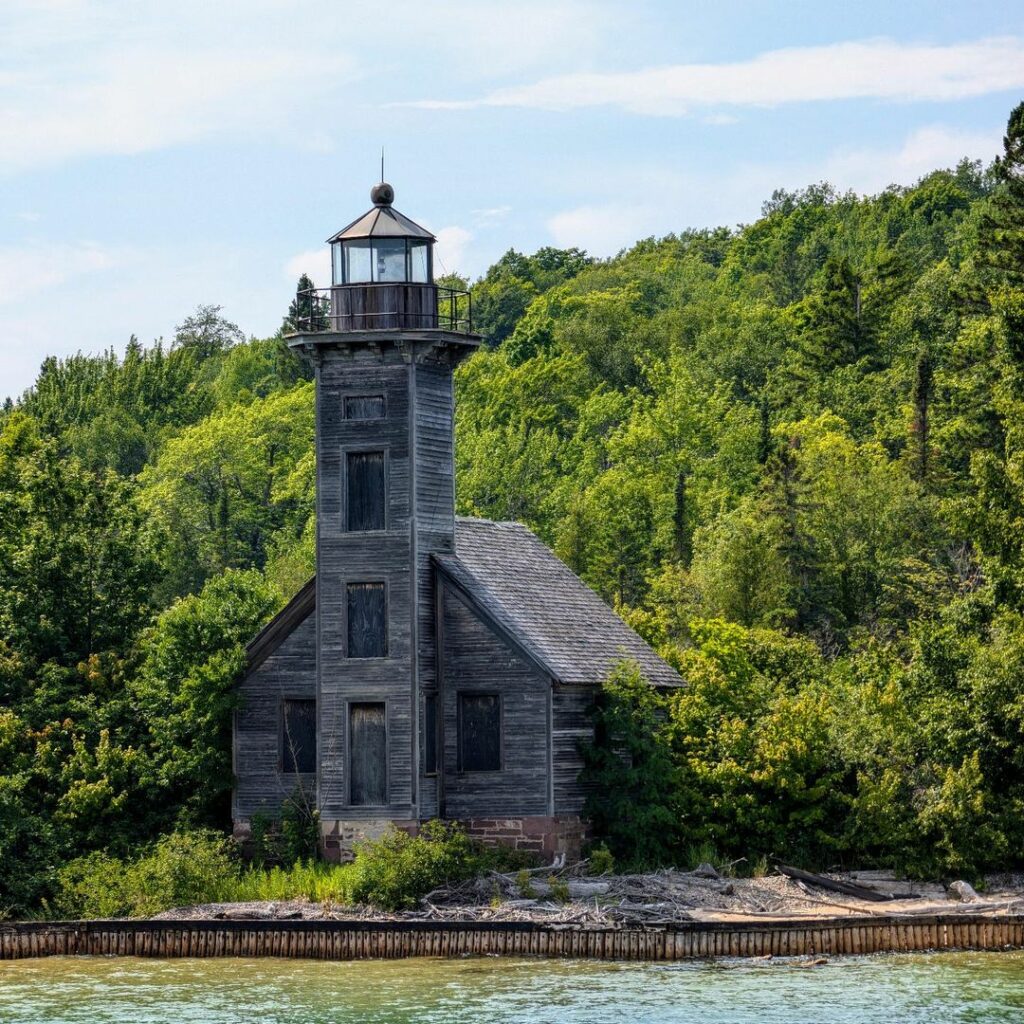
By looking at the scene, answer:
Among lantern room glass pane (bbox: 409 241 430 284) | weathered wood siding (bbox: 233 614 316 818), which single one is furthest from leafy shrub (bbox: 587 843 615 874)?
lantern room glass pane (bbox: 409 241 430 284)

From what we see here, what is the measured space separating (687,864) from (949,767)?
549 centimetres

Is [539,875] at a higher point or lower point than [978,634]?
lower

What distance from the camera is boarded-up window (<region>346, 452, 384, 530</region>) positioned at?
137 ft

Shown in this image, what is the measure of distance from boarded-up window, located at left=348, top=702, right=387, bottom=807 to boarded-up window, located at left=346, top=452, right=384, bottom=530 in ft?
11.9

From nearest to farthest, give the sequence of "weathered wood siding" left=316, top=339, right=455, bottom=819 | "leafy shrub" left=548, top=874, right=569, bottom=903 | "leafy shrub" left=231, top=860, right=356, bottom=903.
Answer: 1. "leafy shrub" left=548, top=874, right=569, bottom=903
2. "leafy shrub" left=231, top=860, right=356, bottom=903
3. "weathered wood siding" left=316, top=339, right=455, bottom=819

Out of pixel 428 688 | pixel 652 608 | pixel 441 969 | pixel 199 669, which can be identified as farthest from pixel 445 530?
pixel 652 608

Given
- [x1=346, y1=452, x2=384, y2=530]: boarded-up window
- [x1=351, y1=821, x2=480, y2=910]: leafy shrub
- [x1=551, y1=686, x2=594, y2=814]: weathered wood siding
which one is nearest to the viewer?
[x1=351, y1=821, x2=480, y2=910]: leafy shrub

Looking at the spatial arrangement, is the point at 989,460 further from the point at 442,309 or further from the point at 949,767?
the point at 442,309

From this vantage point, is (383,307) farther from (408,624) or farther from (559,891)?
(559,891)

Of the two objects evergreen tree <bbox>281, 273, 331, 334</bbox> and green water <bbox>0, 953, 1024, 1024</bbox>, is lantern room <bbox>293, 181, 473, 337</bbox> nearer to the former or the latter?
evergreen tree <bbox>281, 273, 331, 334</bbox>

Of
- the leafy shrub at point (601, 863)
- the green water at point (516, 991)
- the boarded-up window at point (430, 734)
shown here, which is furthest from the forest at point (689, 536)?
the green water at point (516, 991)

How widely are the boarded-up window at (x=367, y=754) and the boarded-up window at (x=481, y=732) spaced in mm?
1710

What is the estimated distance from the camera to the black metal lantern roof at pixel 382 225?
4250 cm

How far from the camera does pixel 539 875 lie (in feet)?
131
